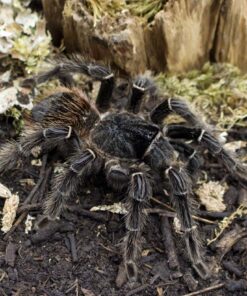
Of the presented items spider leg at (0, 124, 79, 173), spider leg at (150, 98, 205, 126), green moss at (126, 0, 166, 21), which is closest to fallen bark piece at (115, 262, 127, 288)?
spider leg at (0, 124, 79, 173)

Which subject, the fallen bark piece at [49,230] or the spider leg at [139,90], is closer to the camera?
the fallen bark piece at [49,230]

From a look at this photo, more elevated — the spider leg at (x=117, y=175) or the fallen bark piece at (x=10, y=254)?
the spider leg at (x=117, y=175)

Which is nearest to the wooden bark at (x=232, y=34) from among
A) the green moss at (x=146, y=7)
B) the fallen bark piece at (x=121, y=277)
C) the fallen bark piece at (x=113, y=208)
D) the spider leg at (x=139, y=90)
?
the green moss at (x=146, y=7)

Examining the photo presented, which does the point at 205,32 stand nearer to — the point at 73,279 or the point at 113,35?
the point at 113,35

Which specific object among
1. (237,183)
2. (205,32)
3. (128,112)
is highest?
(205,32)

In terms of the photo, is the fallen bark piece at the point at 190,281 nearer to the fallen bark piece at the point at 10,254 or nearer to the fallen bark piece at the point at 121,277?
the fallen bark piece at the point at 121,277

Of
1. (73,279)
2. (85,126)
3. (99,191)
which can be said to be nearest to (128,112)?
(85,126)

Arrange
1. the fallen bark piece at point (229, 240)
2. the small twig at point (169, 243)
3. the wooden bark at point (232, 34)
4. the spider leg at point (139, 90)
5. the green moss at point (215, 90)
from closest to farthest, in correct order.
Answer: the small twig at point (169, 243) → the fallen bark piece at point (229, 240) → the spider leg at point (139, 90) → the wooden bark at point (232, 34) → the green moss at point (215, 90)
